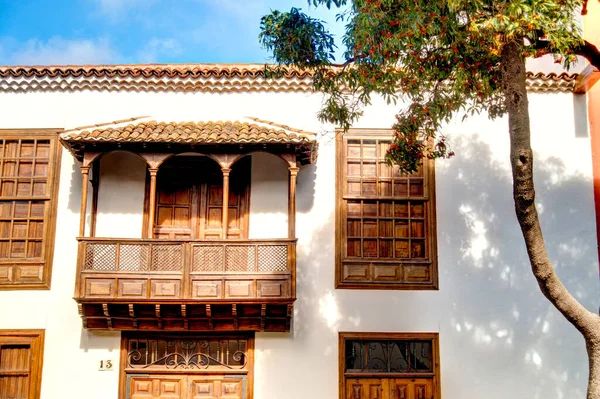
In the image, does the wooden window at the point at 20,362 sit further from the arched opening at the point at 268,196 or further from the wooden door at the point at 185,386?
the arched opening at the point at 268,196

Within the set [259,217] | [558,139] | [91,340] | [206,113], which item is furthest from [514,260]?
[91,340]

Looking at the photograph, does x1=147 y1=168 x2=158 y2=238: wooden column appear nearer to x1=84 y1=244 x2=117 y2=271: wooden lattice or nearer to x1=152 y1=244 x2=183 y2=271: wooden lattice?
x1=152 y1=244 x2=183 y2=271: wooden lattice

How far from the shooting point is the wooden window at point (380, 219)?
10.1 m

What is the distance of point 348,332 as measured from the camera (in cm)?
988

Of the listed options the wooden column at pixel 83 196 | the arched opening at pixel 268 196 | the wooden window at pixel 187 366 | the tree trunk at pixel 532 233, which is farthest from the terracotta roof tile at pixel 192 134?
the tree trunk at pixel 532 233

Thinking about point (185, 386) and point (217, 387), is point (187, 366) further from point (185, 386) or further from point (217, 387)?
point (217, 387)

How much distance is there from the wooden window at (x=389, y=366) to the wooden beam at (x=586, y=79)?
4.61 m

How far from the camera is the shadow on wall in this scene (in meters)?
9.87

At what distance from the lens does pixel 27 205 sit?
1025 cm

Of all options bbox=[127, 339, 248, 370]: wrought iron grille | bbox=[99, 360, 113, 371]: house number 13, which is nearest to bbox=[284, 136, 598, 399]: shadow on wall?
bbox=[127, 339, 248, 370]: wrought iron grille

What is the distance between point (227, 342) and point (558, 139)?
20.0 feet

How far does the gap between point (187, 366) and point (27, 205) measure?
11.5ft

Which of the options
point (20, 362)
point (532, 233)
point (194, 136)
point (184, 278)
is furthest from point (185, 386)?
point (532, 233)

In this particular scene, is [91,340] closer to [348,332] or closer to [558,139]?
[348,332]
